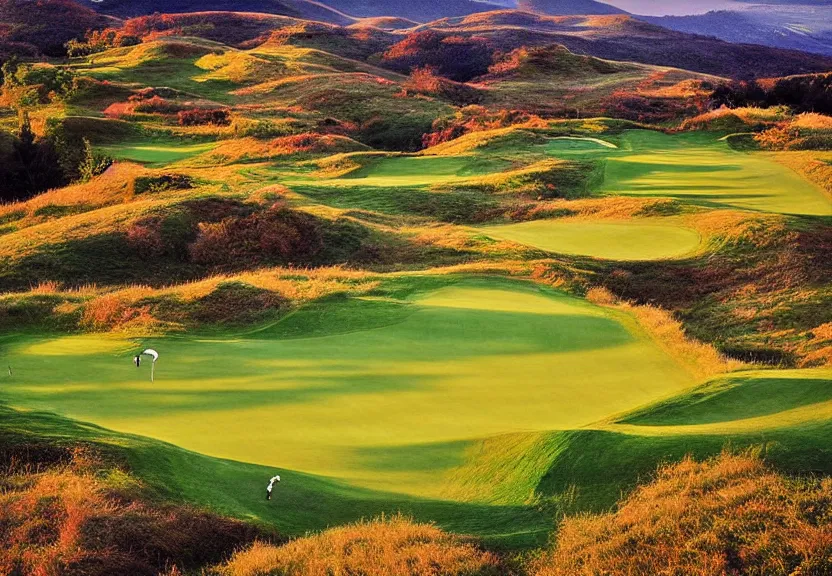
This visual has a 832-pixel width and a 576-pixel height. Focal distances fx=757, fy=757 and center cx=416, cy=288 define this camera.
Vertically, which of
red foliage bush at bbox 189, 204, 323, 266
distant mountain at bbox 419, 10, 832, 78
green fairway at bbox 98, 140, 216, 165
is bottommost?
red foliage bush at bbox 189, 204, 323, 266

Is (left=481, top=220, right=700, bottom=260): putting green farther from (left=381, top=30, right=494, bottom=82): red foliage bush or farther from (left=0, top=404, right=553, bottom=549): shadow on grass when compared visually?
(left=381, top=30, right=494, bottom=82): red foliage bush

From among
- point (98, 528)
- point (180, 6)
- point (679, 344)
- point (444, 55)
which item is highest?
point (180, 6)

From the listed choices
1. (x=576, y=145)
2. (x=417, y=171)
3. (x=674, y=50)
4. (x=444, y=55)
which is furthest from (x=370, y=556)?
(x=674, y=50)

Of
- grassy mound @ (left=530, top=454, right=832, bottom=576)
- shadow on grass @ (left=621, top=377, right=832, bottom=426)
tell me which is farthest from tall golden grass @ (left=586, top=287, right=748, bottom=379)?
grassy mound @ (left=530, top=454, right=832, bottom=576)

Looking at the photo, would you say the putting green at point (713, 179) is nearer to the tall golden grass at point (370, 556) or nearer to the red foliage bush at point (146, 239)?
the red foliage bush at point (146, 239)

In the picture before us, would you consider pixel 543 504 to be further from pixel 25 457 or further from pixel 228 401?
pixel 25 457

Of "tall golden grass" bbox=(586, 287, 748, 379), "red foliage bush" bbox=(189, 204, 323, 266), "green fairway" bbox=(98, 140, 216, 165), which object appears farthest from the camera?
"green fairway" bbox=(98, 140, 216, 165)

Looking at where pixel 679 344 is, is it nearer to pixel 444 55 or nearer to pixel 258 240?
pixel 258 240
